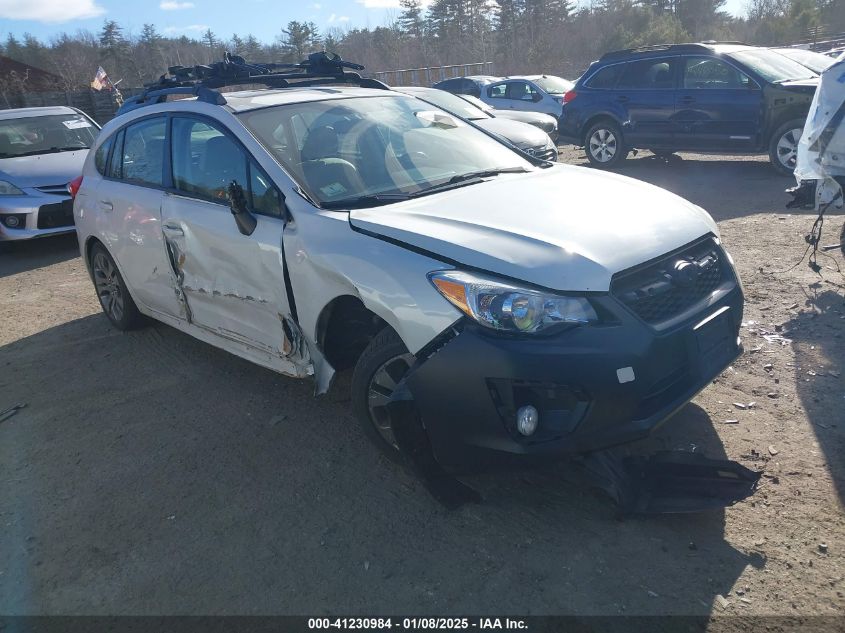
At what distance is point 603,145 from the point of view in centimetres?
1188

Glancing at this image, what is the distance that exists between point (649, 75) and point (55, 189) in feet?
29.8

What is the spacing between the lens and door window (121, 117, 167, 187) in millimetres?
4734

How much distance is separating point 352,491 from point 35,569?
145 cm

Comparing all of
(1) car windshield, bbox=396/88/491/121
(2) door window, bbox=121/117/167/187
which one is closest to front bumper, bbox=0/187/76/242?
(2) door window, bbox=121/117/167/187

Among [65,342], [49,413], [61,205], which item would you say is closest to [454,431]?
[49,413]

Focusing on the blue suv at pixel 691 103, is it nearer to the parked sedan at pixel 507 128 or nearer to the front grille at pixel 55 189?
the parked sedan at pixel 507 128

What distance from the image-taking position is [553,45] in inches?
1827

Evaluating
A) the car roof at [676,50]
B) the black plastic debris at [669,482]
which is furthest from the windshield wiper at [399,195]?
the car roof at [676,50]

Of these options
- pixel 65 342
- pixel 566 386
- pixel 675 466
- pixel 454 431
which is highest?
pixel 566 386

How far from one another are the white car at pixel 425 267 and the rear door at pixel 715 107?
696 cm

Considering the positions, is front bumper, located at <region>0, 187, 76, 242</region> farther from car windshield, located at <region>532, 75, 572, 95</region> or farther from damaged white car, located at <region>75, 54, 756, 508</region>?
car windshield, located at <region>532, 75, 572, 95</region>

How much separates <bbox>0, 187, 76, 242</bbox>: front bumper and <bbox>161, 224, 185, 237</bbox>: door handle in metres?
5.59

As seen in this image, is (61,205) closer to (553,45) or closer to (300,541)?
(300,541)

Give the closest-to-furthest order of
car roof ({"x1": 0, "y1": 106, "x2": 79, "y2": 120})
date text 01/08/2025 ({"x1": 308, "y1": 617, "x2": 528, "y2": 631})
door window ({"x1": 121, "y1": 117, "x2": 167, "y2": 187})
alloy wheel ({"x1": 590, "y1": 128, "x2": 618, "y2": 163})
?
date text 01/08/2025 ({"x1": 308, "y1": 617, "x2": 528, "y2": 631}) < door window ({"x1": 121, "y1": 117, "x2": 167, "y2": 187}) < car roof ({"x1": 0, "y1": 106, "x2": 79, "y2": 120}) < alloy wheel ({"x1": 590, "y1": 128, "x2": 618, "y2": 163})
